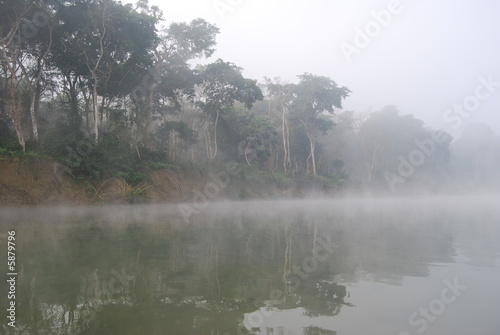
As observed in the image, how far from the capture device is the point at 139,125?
24328mm

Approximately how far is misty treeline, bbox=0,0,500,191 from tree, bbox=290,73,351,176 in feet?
0.40

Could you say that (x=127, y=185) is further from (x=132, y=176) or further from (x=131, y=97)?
(x=131, y=97)

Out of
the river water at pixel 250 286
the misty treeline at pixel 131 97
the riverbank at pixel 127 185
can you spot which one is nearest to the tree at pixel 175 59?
the misty treeline at pixel 131 97

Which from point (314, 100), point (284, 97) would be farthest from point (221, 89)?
point (314, 100)

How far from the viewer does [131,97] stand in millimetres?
25875

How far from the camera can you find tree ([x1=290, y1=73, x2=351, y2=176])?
39.2 meters

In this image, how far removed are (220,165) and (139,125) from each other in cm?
774

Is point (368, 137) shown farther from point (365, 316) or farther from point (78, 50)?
point (365, 316)

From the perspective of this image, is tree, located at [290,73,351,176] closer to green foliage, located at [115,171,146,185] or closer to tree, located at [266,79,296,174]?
tree, located at [266,79,296,174]

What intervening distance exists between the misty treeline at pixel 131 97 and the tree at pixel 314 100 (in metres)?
0.12

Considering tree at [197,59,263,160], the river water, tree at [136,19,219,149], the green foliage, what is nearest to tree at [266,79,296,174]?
tree at [197,59,263,160]

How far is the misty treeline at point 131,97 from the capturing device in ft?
60.2

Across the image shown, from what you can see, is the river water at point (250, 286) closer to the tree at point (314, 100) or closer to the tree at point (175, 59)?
the tree at point (175, 59)

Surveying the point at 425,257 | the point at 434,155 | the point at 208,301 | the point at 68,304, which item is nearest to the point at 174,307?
the point at 208,301
